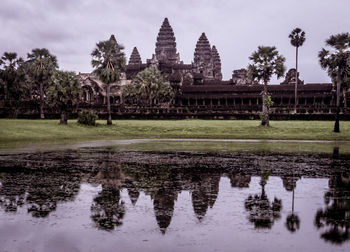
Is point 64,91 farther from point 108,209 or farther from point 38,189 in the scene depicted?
point 108,209

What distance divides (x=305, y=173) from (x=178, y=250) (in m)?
10.3

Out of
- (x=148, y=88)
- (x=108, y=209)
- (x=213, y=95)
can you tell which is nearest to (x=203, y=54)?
(x=213, y=95)

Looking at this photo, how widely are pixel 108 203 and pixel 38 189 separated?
293 centimetres

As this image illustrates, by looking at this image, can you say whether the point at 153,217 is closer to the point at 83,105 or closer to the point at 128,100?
the point at 83,105

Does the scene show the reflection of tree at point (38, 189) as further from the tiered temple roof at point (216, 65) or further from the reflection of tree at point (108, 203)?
the tiered temple roof at point (216, 65)

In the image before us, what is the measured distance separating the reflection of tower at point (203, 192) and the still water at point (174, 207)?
3 cm

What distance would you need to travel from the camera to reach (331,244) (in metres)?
7.92

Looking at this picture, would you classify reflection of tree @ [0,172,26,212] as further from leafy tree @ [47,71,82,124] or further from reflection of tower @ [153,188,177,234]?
leafy tree @ [47,71,82,124]

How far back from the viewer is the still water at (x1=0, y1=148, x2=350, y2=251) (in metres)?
8.02

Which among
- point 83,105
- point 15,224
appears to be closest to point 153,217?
point 15,224

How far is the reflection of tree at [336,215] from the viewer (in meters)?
8.45

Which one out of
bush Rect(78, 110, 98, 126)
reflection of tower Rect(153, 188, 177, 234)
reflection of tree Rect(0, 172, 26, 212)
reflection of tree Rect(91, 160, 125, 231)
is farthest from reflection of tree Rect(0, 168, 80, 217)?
bush Rect(78, 110, 98, 126)

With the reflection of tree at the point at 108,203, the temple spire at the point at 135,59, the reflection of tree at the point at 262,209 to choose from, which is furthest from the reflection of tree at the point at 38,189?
the temple spire at the point at 135,59

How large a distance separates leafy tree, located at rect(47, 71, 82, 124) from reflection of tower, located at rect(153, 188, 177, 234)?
37681 millimetres
